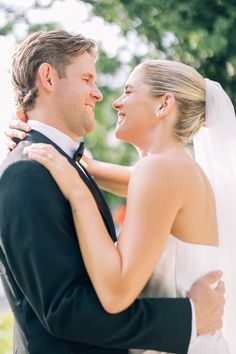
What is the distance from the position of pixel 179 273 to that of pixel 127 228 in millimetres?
421

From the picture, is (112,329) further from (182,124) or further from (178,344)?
(182,124)

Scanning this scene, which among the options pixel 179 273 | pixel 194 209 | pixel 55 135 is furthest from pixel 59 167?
pixel 179 273

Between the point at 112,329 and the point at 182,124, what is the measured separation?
3.73 ft

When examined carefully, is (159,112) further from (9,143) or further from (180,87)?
(9,143)

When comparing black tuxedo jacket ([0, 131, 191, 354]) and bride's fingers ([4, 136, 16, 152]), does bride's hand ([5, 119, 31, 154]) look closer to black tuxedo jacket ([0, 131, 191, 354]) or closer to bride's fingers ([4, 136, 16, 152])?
bride's fingers ([4, 136, 16, 152])

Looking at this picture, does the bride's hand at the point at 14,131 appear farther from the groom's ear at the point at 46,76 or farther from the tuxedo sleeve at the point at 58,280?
the tuxedo sleeve at the point at 58,280

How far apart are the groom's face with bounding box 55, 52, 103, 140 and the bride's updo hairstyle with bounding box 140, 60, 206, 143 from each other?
28 cm

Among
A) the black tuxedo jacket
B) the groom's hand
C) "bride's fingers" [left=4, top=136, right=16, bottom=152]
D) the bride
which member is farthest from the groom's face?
the groom's hand

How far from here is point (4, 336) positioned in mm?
6656

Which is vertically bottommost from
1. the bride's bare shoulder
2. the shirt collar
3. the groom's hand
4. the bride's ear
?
the groom's hand

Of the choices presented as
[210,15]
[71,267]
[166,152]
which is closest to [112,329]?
[71,267]

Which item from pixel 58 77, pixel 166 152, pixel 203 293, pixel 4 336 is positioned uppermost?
pixel 58 77

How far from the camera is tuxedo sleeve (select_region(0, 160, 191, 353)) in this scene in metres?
3.65

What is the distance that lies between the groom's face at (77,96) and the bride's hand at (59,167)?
45 cm
